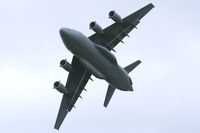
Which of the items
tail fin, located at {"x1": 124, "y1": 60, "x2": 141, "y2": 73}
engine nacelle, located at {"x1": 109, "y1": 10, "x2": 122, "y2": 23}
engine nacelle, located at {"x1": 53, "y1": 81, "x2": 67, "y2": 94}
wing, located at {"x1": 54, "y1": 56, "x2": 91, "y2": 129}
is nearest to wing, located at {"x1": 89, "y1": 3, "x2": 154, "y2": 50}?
engine nacelle, located at {"x1": 109, "y1": 10, "x2": 122, "y2": 23}

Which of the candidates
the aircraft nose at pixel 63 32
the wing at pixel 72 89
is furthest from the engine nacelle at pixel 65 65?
the aircraft nose at pixel 63 32

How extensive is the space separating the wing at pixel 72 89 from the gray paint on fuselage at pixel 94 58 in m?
7.21

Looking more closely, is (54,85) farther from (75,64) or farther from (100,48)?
(100,48)

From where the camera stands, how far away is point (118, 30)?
8244 cm

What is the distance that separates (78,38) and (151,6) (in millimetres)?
11809

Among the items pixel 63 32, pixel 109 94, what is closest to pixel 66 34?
pixel 63 32

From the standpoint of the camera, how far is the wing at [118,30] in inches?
3196

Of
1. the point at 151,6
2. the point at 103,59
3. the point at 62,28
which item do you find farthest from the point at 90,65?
the point at 151,6

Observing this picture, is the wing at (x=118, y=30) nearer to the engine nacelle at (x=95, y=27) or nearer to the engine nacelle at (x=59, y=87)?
the engine nacelle at (x=95, y=27)

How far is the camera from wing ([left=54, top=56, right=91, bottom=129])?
8712 centimetres

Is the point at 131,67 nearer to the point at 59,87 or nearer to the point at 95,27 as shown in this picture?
the point at 95,27

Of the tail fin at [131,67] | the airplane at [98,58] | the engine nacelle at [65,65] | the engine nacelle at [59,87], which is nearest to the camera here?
the airplane at [98,58]

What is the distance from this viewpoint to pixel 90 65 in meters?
79.7

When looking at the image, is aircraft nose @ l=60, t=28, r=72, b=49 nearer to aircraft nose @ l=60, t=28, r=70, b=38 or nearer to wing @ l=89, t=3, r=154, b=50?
aircraft nose @ l=60, t=28, r=70, b=38
